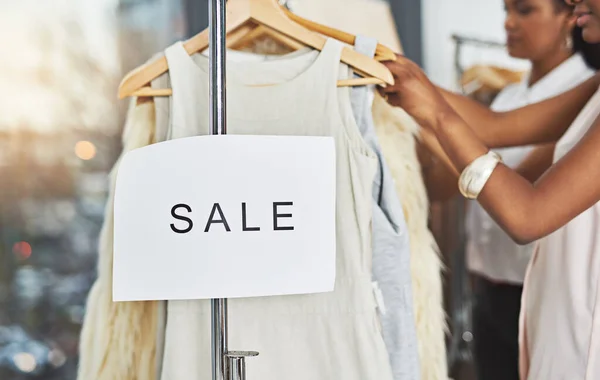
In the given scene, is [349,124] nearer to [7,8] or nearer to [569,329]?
[569,329]

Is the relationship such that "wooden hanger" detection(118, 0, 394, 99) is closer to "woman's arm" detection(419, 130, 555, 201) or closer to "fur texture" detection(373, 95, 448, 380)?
"fur texture" detection(373, 95, 448, 380)

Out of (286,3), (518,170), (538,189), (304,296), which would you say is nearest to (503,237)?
(518,170)

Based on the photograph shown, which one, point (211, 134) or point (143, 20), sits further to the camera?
point (143, 20)

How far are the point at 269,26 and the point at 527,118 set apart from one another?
1.62 feet

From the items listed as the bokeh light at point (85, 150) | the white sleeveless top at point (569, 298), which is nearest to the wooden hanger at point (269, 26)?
the bokeh light at point (85, 150)

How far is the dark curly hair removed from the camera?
1120mm

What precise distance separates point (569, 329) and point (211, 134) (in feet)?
2.08

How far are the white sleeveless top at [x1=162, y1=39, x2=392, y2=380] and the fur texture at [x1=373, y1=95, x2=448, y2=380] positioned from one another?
11 cm

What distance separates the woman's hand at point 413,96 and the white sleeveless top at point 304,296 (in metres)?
0.11

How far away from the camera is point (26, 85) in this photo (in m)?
1.04

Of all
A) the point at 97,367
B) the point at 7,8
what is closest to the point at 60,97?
the point at 7,8

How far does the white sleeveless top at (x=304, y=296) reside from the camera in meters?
0.93

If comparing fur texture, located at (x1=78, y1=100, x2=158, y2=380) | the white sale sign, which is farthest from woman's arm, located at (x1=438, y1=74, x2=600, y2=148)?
fur texture, located at (x1=78, y1=100, x2=158, y2=380)

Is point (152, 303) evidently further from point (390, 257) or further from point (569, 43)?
point (569, 43)
